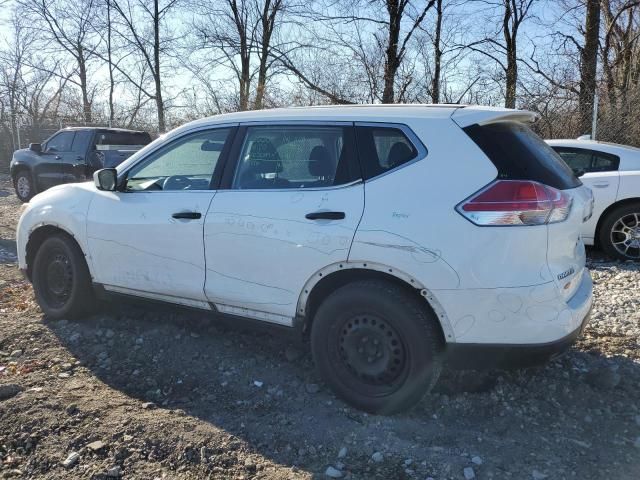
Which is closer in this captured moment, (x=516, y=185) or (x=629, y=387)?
(x=516, y=185)

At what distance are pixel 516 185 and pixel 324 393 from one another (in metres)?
1.72

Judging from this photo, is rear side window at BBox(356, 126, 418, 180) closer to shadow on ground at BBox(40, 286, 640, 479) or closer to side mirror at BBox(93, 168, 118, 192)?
shadow on ground at BBox(40, 286, 640, 479)

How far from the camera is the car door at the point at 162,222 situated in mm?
3807

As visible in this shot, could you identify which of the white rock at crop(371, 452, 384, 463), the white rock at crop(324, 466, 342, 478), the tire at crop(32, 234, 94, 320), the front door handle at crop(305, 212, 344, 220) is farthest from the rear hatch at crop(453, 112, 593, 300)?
the tire at crop(32, 234, 94, 320)

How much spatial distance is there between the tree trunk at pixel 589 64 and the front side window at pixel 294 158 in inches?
433

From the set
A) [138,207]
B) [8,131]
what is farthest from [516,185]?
[8,131]

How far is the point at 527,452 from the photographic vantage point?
2.94 m

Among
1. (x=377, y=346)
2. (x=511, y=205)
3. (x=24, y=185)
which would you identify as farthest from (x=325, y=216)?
(x=24, y=185)

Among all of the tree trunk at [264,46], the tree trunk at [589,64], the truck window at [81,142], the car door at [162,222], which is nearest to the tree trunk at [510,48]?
the tree trunk at [589,64]

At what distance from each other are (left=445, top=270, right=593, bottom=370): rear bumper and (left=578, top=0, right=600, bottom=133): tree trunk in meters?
11.0

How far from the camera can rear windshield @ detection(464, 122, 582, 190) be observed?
2.95m

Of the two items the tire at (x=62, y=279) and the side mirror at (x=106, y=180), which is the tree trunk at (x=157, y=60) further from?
the side mirror at (x=106, y=180)

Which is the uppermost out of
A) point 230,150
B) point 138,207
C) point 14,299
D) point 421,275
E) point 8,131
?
point 8,131

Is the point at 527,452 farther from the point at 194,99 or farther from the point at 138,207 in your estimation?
the point at 194,99
